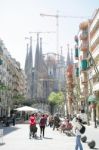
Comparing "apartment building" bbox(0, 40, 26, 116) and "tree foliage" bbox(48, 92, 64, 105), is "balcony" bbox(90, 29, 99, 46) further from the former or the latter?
"tree foliage" bbox(48, 92, 64, 105)

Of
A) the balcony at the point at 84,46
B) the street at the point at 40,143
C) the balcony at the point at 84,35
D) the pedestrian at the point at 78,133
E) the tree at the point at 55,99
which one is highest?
the balcony at the point at 84,35

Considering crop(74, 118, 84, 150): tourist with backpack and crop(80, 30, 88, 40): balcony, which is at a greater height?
crop(80, 30, 88, 40): balcony

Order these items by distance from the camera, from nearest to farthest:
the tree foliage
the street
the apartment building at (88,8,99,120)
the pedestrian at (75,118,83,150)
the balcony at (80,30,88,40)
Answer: the pedestrian at (75,118,83,150)
the street
the apartment building at (88,8,99,120)
the balcony at (80,30,88,40)
the tree foliage

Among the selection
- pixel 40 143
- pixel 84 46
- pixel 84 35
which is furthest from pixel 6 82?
pixel 40 143

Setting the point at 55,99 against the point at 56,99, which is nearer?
the point at 56,99

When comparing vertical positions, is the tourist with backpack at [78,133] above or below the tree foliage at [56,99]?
below

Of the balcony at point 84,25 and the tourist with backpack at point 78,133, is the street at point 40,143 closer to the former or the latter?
the tourist with backpack at point 78,133

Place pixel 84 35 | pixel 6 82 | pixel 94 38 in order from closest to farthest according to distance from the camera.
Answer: pixel 94 38 → pixel 84 35 → pixel 6 82

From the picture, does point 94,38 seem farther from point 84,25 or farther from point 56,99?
point 56,99

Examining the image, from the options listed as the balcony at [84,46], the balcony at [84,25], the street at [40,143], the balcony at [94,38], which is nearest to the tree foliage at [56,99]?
the balcony at [84,46]

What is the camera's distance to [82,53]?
301ft

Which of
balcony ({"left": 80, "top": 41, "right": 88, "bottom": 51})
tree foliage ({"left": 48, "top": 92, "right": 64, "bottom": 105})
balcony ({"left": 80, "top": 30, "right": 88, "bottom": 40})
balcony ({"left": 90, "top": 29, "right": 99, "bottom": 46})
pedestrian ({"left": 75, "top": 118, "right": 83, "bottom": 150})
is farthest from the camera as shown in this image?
tree foliage ({"left": 48, "top": 92, "right": 64, "bottom": 105})

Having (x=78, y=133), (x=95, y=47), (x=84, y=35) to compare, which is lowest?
(x=78, y=133)

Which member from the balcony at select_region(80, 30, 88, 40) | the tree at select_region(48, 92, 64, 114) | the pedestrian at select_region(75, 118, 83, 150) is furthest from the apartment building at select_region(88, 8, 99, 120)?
the tree at select_region(48, 92, 64, 114)
